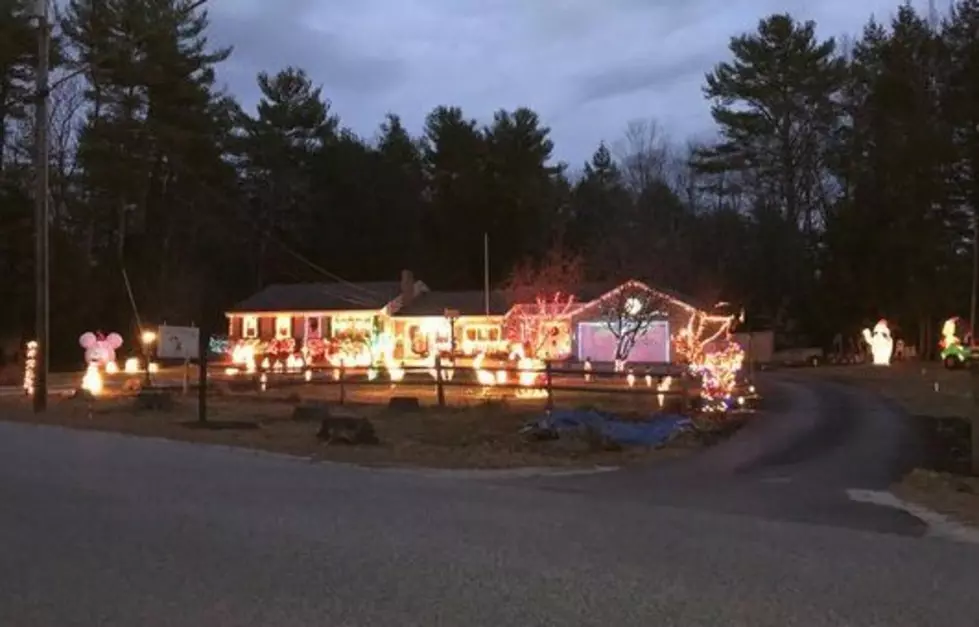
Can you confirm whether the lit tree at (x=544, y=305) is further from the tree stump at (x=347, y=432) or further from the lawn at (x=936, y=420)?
the tree stump at (x=347, y=432)

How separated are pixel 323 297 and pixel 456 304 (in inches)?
301

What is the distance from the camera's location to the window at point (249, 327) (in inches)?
2470

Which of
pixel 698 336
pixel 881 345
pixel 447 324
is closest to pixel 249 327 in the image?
pixel 447 324

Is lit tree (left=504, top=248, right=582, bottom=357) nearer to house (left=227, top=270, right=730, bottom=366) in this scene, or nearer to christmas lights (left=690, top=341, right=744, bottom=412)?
house (left=227, top=270, right=730, bottom=366)

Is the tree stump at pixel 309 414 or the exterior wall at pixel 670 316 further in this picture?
the exterior wall at pixel 670 316

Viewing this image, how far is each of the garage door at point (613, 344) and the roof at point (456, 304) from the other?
19.3ft

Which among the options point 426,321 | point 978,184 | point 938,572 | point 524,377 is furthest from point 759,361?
point 938,572

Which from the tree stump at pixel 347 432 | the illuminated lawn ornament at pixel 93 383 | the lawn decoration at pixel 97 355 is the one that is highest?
the lawn decoration at pixel 97 355

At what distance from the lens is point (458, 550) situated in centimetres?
866

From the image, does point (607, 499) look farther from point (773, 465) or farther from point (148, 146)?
point (148, 146)

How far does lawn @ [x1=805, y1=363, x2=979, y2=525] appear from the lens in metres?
12.6

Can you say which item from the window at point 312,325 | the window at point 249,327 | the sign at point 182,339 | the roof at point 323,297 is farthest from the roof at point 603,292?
the window at point 249,327

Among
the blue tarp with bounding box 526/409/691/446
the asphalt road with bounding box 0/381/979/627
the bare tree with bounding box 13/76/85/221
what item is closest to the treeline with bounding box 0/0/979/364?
the bare tree with bounding box 13/76/85/221

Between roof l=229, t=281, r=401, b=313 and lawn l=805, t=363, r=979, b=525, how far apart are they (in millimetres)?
22914
